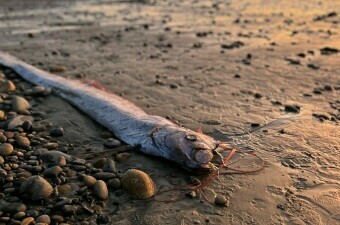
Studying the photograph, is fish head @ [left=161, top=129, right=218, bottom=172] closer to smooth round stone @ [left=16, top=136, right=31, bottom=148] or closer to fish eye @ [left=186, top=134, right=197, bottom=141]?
fish eye @ [left=186, top=134, right=197, bottom=141]

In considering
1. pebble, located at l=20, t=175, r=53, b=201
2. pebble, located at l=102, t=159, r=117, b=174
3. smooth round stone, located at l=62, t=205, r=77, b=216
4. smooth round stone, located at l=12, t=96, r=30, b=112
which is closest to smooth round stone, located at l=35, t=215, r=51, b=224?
smooth round stone, located at l=62, t=205, r=77, b=216

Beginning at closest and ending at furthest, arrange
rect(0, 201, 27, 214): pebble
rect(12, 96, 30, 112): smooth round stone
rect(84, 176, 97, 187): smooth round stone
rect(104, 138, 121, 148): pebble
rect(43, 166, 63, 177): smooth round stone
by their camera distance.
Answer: rect(0, 201, 27, 214): pebble, rect(84, 176, 97, 187): smooth round stone, rect(43, 166, 63, 177): smooth round stone, rect(104, 138, 121, 148): pebble, rect(12, 96, 30, 112): smooth round stone

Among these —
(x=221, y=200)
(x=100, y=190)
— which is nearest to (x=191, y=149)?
(x=221, y=200)

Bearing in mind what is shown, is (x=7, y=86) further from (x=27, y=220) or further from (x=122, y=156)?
(x=27, y=220)

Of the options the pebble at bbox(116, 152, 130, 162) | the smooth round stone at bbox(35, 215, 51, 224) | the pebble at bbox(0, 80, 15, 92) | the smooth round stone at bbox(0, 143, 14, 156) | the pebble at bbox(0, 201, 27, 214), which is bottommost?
the pebble at bbox(116, 152, 130, 162)

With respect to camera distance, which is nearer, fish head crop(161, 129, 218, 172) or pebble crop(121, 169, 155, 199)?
pebble crop(121, 169, 155, 199)

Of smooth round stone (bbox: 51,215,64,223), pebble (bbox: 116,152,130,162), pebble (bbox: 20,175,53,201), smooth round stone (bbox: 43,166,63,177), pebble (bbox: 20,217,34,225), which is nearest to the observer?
pebble (bbox: 20,217,34,225)

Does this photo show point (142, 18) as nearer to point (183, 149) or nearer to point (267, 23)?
point (267, 23)
